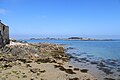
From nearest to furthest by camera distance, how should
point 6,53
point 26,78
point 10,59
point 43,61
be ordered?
point 26,78
point 10,59
point 43,61
point 6,53

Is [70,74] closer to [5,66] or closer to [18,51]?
[5,66]

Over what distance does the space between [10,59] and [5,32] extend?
1990 centimetres

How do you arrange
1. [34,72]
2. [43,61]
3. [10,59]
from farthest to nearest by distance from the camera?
[43,61] < [10,59] < [34,72]

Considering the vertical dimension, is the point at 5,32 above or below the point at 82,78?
above

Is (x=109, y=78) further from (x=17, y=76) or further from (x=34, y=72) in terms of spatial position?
(x=17, y=76)

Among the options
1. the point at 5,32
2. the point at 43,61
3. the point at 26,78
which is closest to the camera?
the point at 26,78

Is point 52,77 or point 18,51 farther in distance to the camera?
point 18,51

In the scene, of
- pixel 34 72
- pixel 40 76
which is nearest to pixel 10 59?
pixel 34 72

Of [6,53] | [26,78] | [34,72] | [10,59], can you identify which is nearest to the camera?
[26,78]

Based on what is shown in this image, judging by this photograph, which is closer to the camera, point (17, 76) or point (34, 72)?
point (17, 76)

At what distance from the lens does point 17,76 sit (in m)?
18.8

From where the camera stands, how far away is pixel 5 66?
2298cm

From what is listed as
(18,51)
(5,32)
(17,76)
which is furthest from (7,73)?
(5,32)

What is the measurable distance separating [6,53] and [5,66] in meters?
8.77
